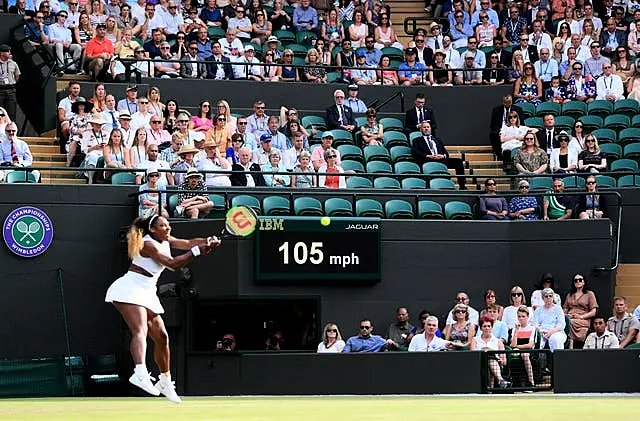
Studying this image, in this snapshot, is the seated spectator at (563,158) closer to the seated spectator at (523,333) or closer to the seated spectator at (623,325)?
the seated spectator at (623,325)

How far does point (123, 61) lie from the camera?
80.0 feet

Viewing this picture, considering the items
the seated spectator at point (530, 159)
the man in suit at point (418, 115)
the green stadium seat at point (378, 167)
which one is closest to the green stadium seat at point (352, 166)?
the green stadium seat at point (378, 167)

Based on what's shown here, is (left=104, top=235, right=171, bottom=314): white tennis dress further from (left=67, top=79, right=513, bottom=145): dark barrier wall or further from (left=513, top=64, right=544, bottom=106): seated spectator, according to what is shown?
(left=513, top=64, right=544, bottom=106): seated spectator

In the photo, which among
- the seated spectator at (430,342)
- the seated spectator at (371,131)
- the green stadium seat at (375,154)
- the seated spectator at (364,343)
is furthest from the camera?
the seated spectator at (371,131)

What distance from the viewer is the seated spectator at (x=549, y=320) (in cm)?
2025

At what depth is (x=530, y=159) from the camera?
2408cm

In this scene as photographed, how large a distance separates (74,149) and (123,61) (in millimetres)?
2616

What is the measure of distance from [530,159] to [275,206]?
5069mm

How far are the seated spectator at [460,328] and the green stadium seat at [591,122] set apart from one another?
6772mm

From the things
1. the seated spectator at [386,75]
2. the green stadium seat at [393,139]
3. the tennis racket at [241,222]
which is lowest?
the tennis racket at [241,222]

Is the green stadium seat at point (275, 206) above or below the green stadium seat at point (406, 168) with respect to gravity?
below

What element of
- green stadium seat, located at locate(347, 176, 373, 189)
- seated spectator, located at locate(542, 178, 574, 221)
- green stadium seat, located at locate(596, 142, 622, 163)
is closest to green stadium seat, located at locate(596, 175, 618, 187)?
green stadium seat, located at locate(596, 142, 622, 163)

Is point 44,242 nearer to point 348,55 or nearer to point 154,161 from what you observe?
point 154,161

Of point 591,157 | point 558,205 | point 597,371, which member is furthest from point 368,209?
point 597,371
